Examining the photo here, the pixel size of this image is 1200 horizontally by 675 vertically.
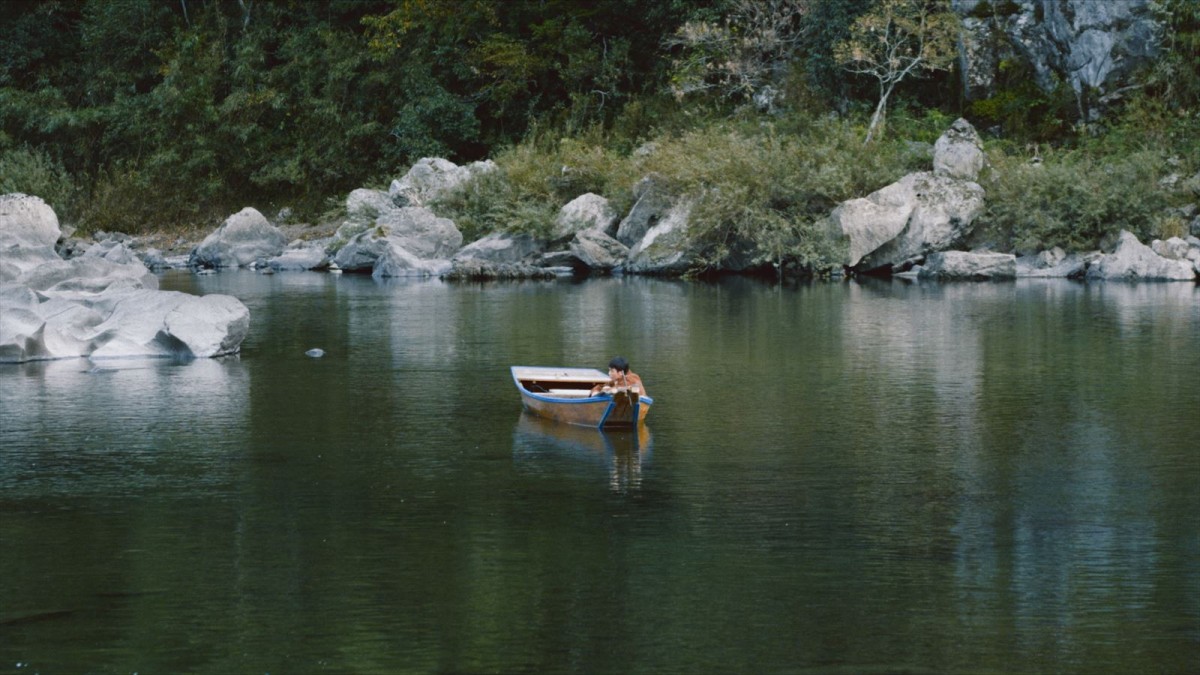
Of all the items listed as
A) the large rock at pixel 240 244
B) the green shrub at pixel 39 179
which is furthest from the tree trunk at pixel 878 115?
the green shrub at pixel 39 179

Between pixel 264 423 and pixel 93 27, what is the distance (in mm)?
47715

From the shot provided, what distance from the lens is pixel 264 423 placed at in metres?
18.1

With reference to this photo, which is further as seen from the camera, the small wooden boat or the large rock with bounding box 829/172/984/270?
the large rock with bounding box 829/172/984/270

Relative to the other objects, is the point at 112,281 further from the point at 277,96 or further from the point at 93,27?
the point at 93,27

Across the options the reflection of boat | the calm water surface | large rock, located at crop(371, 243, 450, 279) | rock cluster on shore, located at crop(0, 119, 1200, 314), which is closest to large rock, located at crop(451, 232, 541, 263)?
rock cluster on shore, located at crop(0, 119, 1200, 314)

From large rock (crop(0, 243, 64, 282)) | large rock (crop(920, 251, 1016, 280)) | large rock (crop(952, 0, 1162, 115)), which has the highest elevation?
large rock (crop(952, 0, 1162, 115))

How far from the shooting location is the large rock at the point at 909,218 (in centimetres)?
4000

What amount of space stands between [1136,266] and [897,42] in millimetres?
Result: 11227

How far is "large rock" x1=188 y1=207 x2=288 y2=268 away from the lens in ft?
162

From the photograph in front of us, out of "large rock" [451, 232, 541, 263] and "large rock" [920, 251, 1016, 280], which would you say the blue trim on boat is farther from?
"large rock" [451, 232, 541, 263]

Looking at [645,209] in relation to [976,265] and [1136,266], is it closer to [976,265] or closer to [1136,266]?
[976,265]

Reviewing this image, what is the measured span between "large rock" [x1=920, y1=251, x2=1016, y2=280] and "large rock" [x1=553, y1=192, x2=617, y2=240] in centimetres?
1001

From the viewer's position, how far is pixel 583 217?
146 feet

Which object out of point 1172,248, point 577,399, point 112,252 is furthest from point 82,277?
point 1172,248
